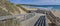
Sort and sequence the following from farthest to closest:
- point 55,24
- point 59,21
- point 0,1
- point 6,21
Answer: point 59,21 < point 55,24 < point 0,1 < point 6,21

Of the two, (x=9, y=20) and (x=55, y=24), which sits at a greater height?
(x=9, y=20)

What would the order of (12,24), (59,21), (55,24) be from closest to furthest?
1. (12,24)
2. (55,24)
3. (59,21)

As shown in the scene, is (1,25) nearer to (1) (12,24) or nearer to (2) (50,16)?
(1) (12,24)

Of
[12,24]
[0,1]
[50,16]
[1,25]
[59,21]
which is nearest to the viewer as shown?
[1,25]

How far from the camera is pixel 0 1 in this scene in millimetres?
17859

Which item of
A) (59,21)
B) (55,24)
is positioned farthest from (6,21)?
(59,21)

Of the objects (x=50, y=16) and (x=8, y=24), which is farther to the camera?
(x=50, y=16)

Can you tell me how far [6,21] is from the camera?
10.0 feet

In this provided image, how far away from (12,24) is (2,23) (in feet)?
1.35

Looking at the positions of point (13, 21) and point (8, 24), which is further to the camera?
point (13, 21)

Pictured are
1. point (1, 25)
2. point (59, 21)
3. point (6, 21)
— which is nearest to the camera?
point (1, 25)

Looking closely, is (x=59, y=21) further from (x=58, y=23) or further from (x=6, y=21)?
(x=6, y=21)

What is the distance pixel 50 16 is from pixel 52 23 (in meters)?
2.66

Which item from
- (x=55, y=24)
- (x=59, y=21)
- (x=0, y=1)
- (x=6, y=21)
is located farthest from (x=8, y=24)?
(x=59, y=21)
